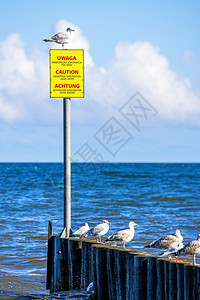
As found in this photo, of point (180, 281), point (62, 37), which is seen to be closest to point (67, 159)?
point (62, 37)

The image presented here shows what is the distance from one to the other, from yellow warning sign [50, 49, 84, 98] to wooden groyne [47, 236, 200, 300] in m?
2.56

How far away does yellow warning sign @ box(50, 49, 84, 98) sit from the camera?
888 centimetres

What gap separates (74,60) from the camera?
350 inches

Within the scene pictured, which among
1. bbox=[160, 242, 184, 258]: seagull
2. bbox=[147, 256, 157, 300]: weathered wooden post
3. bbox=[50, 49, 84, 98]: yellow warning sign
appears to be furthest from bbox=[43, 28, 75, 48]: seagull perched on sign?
bbox=[147, 256, 157, 300]: weathered wooden post

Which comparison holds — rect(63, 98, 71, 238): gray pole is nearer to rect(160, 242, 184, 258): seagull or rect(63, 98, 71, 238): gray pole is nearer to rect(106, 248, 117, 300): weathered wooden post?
rect(106, 248, 117, 300): weathered wooden post

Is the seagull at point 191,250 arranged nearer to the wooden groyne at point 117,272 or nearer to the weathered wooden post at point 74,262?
the wooden groyne at point 117,272

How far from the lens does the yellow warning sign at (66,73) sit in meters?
8.88

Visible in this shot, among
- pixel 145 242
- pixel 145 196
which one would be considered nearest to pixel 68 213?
pixel 145 242

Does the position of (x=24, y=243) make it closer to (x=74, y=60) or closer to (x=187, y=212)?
(x=74, y=60)

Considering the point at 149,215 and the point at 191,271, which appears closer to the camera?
the point at 191,271

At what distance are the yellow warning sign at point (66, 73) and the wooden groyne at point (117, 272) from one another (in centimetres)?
256

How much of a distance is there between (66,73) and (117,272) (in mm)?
3539

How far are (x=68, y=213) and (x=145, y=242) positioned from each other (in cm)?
583

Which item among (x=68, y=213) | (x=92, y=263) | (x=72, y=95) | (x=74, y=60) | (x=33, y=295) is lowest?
(x=33, y=295)
